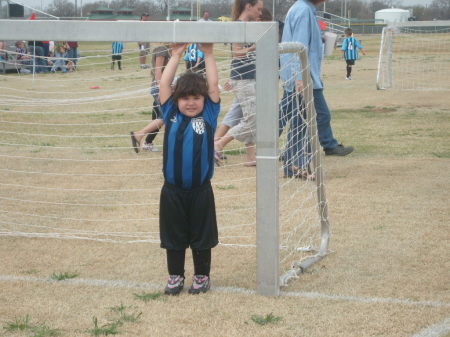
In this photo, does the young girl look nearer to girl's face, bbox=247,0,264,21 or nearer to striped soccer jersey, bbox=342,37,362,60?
girl's face, bbox=247,0,264,21

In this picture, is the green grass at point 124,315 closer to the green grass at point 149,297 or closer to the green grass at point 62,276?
the green grass at point 149,297

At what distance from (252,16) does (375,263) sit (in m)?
3.92

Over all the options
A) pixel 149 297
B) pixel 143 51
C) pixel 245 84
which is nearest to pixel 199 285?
pixel 149 297

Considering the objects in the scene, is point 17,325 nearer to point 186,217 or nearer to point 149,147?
point 186,217

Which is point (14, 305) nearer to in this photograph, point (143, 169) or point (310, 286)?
point (310, 286)

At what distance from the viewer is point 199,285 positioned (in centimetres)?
476

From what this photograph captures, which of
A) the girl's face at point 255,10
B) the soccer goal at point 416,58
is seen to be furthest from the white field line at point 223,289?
the soccer goal at point 416,58

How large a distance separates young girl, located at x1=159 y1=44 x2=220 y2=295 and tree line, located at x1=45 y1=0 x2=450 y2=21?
26.0 metres

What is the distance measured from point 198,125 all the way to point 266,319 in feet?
3.92

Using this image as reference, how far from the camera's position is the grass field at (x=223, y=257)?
4.27 m

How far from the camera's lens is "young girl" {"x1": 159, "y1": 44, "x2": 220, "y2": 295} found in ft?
15.2

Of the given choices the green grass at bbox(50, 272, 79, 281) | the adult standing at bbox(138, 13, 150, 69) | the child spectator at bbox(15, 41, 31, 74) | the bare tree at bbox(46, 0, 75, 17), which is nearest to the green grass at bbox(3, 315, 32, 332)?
the green grass at bbox(50, 272, 79, 281)

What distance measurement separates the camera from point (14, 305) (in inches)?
180

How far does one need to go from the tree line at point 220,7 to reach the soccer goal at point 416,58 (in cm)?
556
